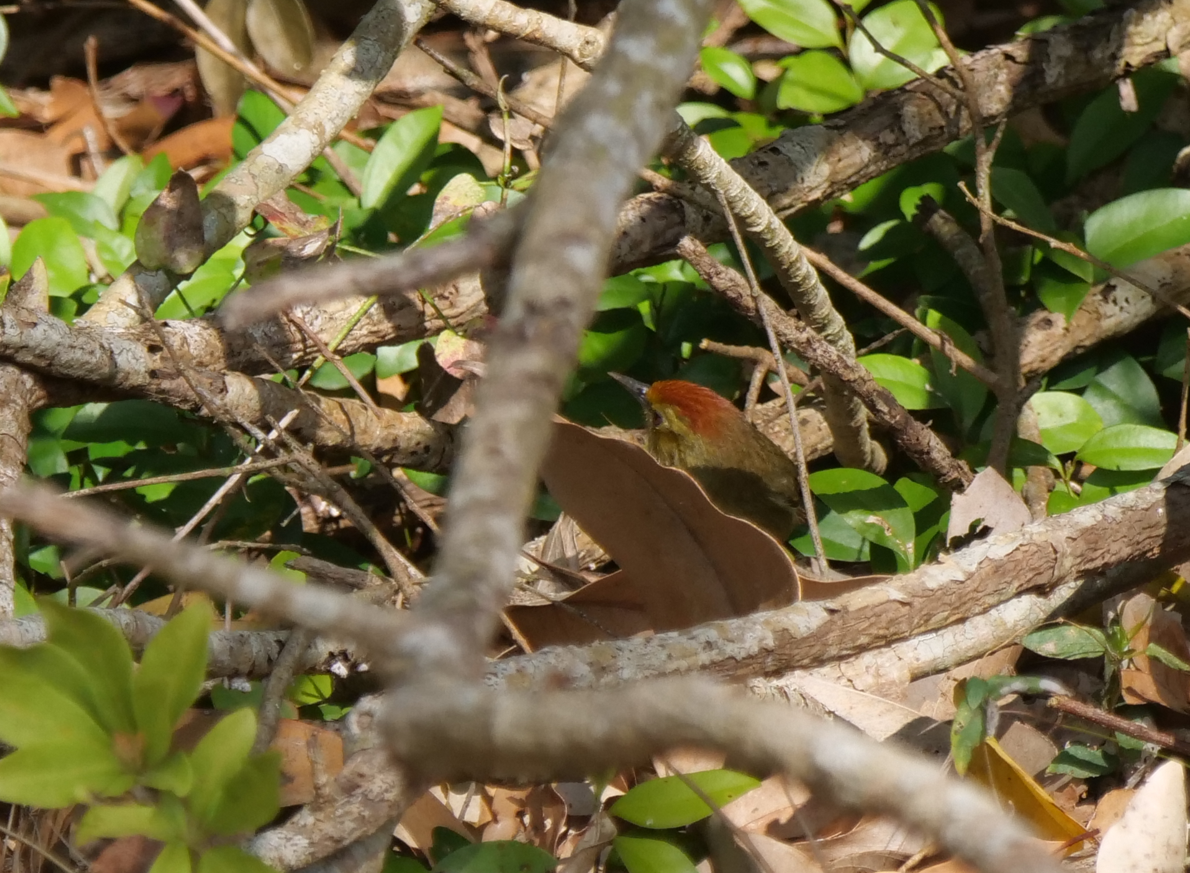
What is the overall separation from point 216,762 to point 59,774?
0.17 m

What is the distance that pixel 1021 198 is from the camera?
10.2ft

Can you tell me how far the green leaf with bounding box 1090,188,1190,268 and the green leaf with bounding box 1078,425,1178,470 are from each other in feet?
1.56

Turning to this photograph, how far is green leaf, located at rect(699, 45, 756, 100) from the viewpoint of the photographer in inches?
137

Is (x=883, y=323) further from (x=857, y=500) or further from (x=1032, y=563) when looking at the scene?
(x=1032, y=563)

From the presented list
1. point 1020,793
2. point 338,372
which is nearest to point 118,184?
point 338,372

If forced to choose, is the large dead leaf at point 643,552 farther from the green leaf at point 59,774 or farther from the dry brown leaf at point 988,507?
the green leaf at point 59,774

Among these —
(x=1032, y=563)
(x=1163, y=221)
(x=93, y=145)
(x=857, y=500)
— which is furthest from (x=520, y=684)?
(x=93, y=145)

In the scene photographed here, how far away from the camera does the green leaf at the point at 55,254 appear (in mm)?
3119

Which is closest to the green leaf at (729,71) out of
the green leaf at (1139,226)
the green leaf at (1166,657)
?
the green leaf at (1139,226)

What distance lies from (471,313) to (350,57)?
0.72 m

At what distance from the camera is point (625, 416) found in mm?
3229

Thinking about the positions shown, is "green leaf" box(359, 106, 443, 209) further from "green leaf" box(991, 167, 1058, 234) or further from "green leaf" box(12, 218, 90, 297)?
"green leaf" box(991, 167, 1058, 234)

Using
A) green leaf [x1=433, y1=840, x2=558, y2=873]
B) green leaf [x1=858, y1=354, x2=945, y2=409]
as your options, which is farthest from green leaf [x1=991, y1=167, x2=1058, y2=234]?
green leaf [x1=433, y1=840, x2=558, y2=873]

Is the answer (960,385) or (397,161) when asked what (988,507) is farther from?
(397,161)
